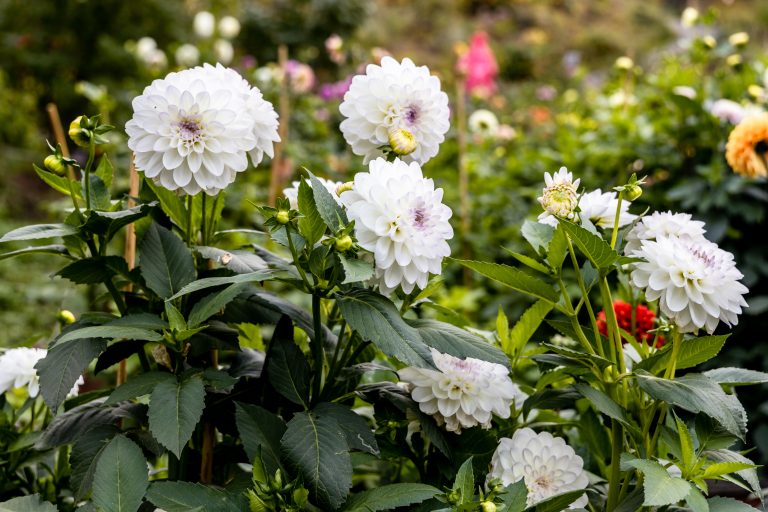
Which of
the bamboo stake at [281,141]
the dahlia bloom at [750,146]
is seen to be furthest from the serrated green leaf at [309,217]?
the bamboo stake at [281,141]

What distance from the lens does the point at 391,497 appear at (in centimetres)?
86

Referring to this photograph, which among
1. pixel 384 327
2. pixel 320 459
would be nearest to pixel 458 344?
pixel 384 327

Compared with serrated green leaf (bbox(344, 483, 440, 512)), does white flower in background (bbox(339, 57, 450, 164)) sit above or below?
above

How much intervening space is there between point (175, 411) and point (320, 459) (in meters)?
0.17

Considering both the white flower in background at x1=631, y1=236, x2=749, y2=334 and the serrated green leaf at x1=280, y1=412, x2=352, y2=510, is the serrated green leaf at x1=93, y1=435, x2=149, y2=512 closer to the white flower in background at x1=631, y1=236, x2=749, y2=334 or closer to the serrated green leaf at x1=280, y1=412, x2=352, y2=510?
the serrated green leaf at x1=280, y1=412, x2=352, y2=510

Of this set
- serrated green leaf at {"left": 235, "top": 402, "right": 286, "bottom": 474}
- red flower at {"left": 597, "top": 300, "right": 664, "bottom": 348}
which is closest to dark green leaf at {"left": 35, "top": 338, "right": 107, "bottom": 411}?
serrated green leaf at {"left": 235, "top": 402, "right": 286, "bottom": 474}

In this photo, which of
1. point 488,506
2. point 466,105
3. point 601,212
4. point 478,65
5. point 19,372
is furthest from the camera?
point 478,65

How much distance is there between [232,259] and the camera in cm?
99

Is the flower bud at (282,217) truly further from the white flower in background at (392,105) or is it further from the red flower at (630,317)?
the red flower at (630,317)

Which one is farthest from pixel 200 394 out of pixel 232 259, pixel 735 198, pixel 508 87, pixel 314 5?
pixel 508 87

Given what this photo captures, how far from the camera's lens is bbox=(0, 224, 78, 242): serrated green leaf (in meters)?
0.93

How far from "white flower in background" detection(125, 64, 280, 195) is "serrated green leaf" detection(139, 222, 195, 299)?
9 cm

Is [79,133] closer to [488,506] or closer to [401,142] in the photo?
[401,142]

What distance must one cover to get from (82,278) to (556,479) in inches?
26.5
